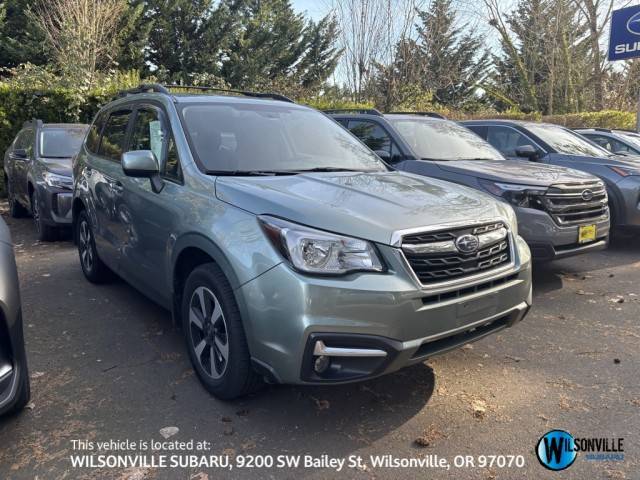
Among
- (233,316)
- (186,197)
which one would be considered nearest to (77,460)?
(233,316)

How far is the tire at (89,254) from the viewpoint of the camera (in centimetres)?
497

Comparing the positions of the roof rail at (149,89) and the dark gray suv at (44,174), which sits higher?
the roof rail at (149,89)

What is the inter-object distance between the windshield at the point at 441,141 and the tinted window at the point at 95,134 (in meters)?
3.21

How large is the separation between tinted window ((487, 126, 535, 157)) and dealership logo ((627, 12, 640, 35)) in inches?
354

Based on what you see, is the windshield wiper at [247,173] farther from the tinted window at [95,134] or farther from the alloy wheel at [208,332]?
the tinted window at [95,134]

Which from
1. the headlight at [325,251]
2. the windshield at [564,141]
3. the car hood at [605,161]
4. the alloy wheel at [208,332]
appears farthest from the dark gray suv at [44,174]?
the car hood at [605,161]

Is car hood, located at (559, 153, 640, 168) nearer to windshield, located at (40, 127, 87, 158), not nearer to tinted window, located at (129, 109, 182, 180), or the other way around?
tinted window, located at (129, 109, 182, 180)

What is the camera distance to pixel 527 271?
3.12 metres

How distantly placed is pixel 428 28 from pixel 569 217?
1397cm

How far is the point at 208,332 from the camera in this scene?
3.03 metres

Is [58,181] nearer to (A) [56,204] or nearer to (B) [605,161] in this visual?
(A) [56,204]

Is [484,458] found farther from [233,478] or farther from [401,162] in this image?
[401,162]

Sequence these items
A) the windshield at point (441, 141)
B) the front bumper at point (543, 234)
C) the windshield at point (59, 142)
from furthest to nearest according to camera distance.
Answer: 1. the windshield at point (59, 142)
2. the windshield at point (441, 141)
3. the front bumper at point (543, 234)

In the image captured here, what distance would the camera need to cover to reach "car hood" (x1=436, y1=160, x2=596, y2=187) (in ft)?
16.3
